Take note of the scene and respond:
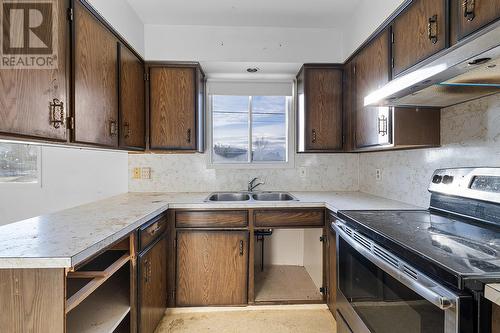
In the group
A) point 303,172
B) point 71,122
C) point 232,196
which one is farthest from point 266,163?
point 71,122

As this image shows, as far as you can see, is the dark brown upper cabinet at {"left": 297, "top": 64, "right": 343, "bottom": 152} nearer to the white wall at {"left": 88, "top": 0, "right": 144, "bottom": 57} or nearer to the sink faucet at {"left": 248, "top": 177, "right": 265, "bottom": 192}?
the sink faucet at {"left": 248, "top": 177, "right": 265, "bottom": 192}

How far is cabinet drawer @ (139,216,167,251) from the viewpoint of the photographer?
1.46 metres

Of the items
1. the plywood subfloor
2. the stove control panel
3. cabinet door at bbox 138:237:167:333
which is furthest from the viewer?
the plywood subfloor

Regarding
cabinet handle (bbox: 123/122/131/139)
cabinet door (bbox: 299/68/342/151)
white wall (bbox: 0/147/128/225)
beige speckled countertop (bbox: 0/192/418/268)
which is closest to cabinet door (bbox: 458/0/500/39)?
beige speckled countertop (bbox: 0/192/418/268)

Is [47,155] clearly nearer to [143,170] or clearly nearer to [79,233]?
[143,170]

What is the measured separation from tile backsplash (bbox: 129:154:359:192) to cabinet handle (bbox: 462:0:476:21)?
65.9 inches

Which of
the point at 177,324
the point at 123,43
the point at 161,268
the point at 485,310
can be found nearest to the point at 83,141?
the point at 123,43

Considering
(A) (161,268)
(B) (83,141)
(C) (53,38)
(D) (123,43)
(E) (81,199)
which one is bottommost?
(A) (161,268)

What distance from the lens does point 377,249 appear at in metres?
1.08

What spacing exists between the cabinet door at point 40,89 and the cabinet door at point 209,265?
3.72 ft

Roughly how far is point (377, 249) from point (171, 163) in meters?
2.03

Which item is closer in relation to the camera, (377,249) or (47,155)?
(377,249)

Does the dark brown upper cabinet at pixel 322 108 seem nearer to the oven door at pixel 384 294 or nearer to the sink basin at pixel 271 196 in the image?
the sink basin at pixel 271 196

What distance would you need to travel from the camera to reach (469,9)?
1009 mm
